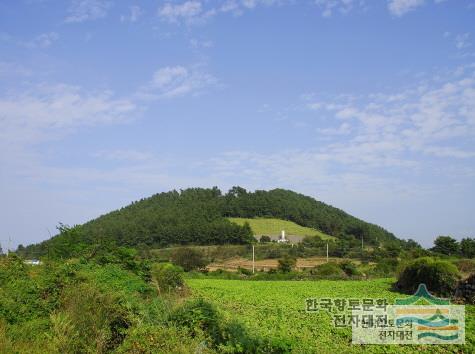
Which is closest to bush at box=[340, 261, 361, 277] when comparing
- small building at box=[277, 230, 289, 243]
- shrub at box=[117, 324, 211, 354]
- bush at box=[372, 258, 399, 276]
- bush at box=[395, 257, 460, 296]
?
bush at box=[372, 258, 399, 276]

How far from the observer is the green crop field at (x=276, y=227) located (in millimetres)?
77306

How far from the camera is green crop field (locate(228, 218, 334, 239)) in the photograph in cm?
7731

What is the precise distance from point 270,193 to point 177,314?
9178 centimetres

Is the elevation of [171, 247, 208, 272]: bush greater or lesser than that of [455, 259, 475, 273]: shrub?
lesser

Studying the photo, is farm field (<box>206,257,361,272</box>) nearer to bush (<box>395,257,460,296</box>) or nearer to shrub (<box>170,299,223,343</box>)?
bush (<box>395,257,460,296</box>)

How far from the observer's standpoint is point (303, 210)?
89875 millimetres

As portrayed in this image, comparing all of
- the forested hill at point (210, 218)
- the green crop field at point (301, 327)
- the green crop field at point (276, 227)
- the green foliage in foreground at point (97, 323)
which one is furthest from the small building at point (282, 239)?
the green foliage in foreground at point (97, 323)

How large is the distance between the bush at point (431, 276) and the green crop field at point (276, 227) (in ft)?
191

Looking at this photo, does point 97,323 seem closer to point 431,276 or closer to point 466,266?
point 431,276

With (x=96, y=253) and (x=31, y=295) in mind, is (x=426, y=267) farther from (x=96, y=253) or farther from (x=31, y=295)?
(x=31, y=295)

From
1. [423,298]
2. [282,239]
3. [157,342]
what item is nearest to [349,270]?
[423,298]

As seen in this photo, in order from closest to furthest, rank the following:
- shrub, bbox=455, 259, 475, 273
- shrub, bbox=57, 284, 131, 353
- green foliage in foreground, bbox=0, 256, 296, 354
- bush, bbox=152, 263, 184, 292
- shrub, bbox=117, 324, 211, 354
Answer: shrub, bbox=117, 324, 211, 354, green foliage in foreground, bbox=0, 256, 296, 354, shrub, bbox=57, 284, 131, 353, shrub, bbox=455, 259, 475, 273, bush, bbox=152, 263, 184, 292

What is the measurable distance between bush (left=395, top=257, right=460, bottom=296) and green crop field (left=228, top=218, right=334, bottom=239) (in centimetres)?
5835

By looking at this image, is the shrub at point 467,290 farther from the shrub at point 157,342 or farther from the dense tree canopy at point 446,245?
the dense tree canopy at point 446,245
